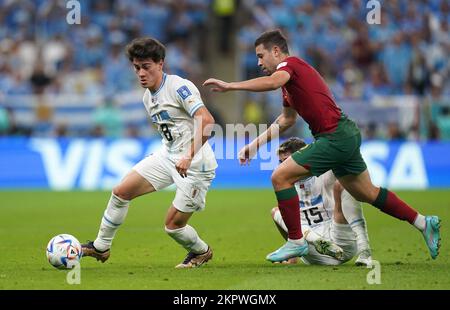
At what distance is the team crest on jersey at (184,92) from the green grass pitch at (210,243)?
5.47 feet

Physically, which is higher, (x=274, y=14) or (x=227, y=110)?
(x=274, y=14)

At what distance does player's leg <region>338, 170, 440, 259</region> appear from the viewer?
8.70m

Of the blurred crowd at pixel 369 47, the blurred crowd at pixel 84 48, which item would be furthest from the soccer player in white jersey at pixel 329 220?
the blurred crowd at pixel 84 48

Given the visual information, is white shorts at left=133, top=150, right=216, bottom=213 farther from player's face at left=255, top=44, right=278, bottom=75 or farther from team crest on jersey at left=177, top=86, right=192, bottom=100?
player's face at left=255, top=44, right=278, bottom=75

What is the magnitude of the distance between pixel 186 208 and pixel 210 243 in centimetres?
247

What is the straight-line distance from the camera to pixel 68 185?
19609 millimetres

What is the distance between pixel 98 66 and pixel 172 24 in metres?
2.63

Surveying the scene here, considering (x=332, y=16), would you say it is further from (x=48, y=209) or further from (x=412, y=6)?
(x=48, y=209)

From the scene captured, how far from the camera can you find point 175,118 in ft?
29.4

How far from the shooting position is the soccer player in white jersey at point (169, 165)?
8.84 m

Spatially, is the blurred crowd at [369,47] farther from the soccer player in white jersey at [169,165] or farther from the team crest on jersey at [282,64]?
the team crest on jersey at [282,64]

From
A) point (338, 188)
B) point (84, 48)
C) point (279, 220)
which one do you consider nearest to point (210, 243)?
point (279, 220)

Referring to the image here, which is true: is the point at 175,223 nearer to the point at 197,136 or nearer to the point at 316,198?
the point at 197,136
